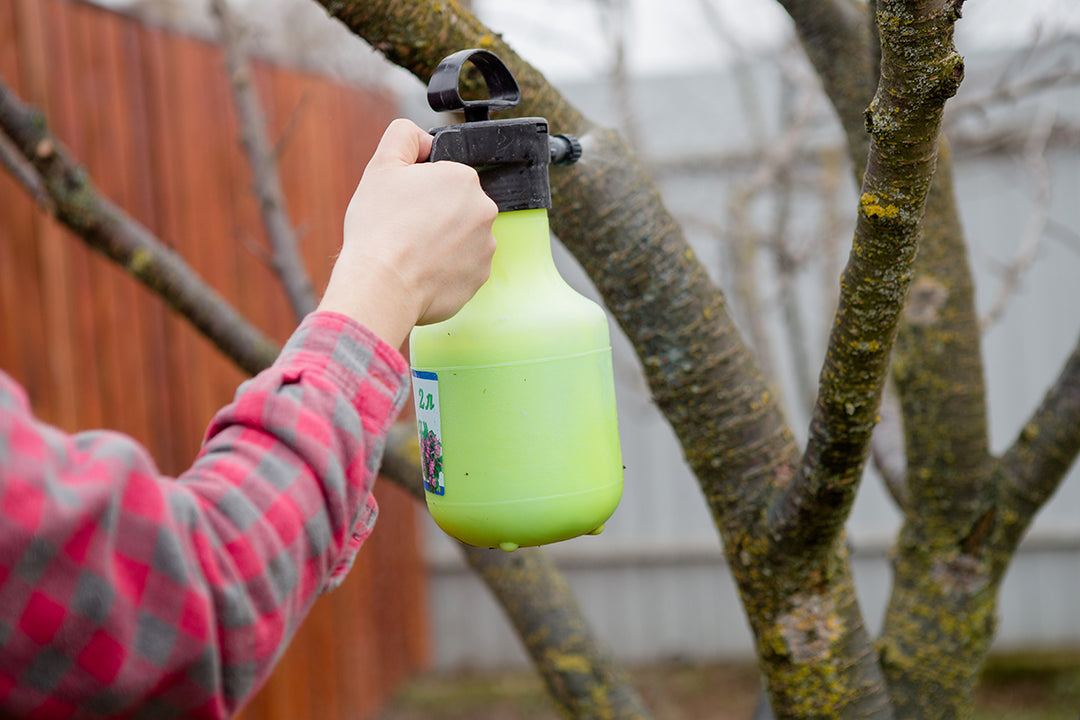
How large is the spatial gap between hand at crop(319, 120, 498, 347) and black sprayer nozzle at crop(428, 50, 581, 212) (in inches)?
1.9

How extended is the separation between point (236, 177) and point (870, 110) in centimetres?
284

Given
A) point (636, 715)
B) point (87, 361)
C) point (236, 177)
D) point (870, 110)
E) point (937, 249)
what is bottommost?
point (636, 715)

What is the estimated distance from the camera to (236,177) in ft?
10.9

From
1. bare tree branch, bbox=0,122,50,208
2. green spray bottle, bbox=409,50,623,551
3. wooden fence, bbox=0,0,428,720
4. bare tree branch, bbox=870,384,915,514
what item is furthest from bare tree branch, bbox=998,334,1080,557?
bare tree branch, bbox=0,122,50,208

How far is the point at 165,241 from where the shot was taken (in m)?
2.82

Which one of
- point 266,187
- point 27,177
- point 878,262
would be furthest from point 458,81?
point 27,177

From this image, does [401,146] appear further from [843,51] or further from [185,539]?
[843,51]

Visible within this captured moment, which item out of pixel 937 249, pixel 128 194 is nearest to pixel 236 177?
pixel 128 194

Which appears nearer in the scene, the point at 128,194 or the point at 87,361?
the point at 87,361

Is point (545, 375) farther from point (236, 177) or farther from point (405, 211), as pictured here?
point (236, 177)

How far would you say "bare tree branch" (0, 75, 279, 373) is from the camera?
1.65 meters

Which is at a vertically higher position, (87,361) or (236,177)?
(236,177)

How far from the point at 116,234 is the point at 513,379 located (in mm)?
1115

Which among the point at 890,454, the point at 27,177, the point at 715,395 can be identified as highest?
the point at 27,177
